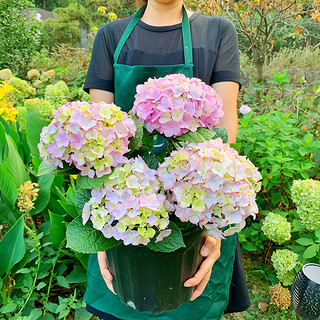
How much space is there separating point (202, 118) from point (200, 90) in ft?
0.16

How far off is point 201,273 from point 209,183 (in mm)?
327

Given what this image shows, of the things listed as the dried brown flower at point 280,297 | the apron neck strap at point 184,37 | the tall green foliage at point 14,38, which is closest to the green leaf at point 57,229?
the apron neck strap at point 184,37

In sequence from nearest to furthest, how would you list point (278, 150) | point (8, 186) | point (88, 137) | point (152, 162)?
point (88, 137) → point (152, 162) → point (8, 186) → point (278, 150)

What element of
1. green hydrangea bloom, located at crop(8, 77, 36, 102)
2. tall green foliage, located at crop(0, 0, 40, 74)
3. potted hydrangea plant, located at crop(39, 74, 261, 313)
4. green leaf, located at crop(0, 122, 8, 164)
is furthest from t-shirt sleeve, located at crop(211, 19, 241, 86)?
tall green foliage, located at crop(0, 0, 40, 74)

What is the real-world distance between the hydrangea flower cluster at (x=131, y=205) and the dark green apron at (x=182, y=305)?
1.40 ft

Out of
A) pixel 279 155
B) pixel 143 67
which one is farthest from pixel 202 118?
pixel 279 155

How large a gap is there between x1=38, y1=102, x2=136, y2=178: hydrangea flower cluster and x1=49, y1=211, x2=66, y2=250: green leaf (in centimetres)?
86

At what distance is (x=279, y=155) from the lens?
5.70 ft

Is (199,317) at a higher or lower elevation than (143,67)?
lower

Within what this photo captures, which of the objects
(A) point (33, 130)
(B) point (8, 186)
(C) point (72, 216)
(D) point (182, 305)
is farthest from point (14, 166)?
(D) point (182, 305)

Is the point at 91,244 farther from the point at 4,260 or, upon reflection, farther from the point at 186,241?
the point at 4,260

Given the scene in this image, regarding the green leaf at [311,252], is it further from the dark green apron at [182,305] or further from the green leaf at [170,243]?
the green leaf at [170,243]

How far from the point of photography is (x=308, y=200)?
1519 mm

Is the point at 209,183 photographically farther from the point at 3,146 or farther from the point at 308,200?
the point at 3,146
